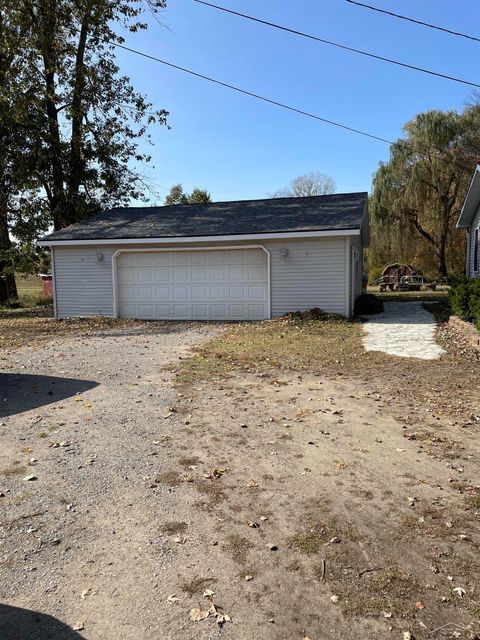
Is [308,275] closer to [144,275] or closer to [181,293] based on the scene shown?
[181,293]

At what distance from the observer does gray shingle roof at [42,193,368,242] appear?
45.4 ft

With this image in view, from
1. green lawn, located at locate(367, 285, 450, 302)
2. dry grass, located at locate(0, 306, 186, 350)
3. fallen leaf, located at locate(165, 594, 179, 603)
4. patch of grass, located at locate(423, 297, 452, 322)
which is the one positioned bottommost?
fallen leaf, located at locate(165, 594, 179, 603)

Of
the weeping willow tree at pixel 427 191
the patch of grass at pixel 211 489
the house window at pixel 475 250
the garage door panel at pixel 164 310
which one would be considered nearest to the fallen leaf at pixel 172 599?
the patch of grass at pixel 211 489

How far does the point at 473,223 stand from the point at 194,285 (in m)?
10.1

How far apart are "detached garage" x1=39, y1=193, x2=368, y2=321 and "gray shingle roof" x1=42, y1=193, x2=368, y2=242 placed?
4cm

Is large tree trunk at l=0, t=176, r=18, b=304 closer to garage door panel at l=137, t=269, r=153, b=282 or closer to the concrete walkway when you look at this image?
garage door panel at l=137, t=269, r=153, b=282

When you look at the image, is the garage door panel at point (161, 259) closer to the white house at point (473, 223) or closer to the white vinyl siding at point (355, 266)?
the white vinyl siding at point (355, 266)

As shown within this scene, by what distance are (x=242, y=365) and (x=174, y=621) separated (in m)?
5.63

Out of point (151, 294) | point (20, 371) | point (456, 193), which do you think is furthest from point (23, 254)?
point (456, 193)

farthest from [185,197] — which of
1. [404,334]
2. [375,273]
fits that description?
[404,334]

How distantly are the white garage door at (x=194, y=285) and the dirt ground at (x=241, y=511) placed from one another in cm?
816

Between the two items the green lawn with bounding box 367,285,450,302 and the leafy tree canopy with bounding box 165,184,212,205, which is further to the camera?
the leafy tree canopy with bounding box 165,184,212,205

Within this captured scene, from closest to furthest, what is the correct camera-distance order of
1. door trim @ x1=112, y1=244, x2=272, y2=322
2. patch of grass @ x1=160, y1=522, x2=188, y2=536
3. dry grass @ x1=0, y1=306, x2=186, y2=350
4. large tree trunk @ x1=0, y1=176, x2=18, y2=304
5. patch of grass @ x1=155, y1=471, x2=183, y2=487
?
patch of grass @ x1=160, y1=522, x2=188, y2=536, patch of grass @ x1=155, y1=471, x2=183, y2=487, dry grass @ x1=0, y1=306, x2=186, y2=350, door trim @ x1=112, y1=244, x2=272, y2=322, large tree trunk @ x1=0, y1=176, x2=18, y2=304

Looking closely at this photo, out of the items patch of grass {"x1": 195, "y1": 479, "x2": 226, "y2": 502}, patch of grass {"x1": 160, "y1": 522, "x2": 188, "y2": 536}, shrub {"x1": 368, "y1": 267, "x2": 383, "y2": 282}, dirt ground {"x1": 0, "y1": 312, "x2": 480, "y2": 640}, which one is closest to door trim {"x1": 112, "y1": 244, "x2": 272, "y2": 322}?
dirt ground {"x1": 0, "y1": 312, "x2": 480, "y2": 640}
